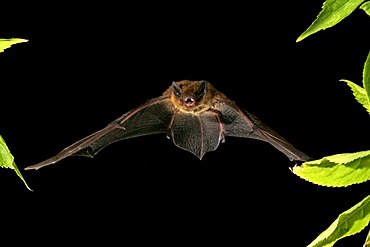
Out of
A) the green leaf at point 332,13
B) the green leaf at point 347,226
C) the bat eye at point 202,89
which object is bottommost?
the green leaf at point 347,226

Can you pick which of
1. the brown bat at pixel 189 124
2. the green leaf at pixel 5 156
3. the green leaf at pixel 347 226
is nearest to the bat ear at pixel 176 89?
the brown bat at pixel 189 124

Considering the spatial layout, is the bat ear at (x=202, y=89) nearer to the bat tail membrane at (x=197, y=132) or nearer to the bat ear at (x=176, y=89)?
the bat ear at (x=176, y=89)

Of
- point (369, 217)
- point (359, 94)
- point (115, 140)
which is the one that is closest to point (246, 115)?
point (115, 140)

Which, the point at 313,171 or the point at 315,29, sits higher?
the point at 315,29

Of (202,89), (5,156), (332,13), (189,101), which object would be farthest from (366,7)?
(189,101)

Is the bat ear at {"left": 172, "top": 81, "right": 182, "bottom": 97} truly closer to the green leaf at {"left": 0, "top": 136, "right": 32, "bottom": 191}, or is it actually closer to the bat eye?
the bat eye

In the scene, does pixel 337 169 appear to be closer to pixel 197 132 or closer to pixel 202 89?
pixel 202 89

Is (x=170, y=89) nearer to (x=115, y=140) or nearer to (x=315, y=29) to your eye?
(x=115, y=140)
